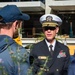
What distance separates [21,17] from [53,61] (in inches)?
40.0

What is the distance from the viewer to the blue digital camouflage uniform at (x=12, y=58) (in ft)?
5.27

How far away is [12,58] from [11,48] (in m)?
0.07

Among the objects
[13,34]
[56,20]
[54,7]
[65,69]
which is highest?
[13,34]

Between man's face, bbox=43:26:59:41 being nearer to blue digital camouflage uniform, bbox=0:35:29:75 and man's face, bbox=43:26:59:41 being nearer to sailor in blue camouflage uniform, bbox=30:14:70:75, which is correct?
sailor in blue camouflage uniform, bbox=30:14:70:75

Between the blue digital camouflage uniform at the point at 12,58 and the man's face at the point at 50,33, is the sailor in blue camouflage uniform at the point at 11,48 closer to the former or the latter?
the blue digital camouflage uniform at the point at 12,58

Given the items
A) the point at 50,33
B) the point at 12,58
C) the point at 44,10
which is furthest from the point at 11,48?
the point at 44,10

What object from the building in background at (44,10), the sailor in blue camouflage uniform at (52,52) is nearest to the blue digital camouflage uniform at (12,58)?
the sailor in blue camouflage uniform at (52,52)

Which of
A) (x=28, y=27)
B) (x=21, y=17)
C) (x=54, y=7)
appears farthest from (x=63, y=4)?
(x=21, y=17)

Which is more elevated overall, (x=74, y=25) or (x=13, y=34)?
(x=13, y=34)

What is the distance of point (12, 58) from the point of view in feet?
5.31

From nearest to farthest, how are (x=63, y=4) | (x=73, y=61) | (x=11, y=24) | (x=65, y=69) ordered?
(x=11, y=24) < (x=73, y=61) < (x=65, y=69) < (x=63, y=4)

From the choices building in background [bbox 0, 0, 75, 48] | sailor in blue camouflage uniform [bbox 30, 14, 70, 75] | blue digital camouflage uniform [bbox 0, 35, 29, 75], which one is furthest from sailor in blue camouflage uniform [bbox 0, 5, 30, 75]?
building in background [bbox 0, 0, 75, 48]

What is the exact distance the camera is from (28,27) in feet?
58.4

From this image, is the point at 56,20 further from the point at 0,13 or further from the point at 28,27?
the point at 28,27
